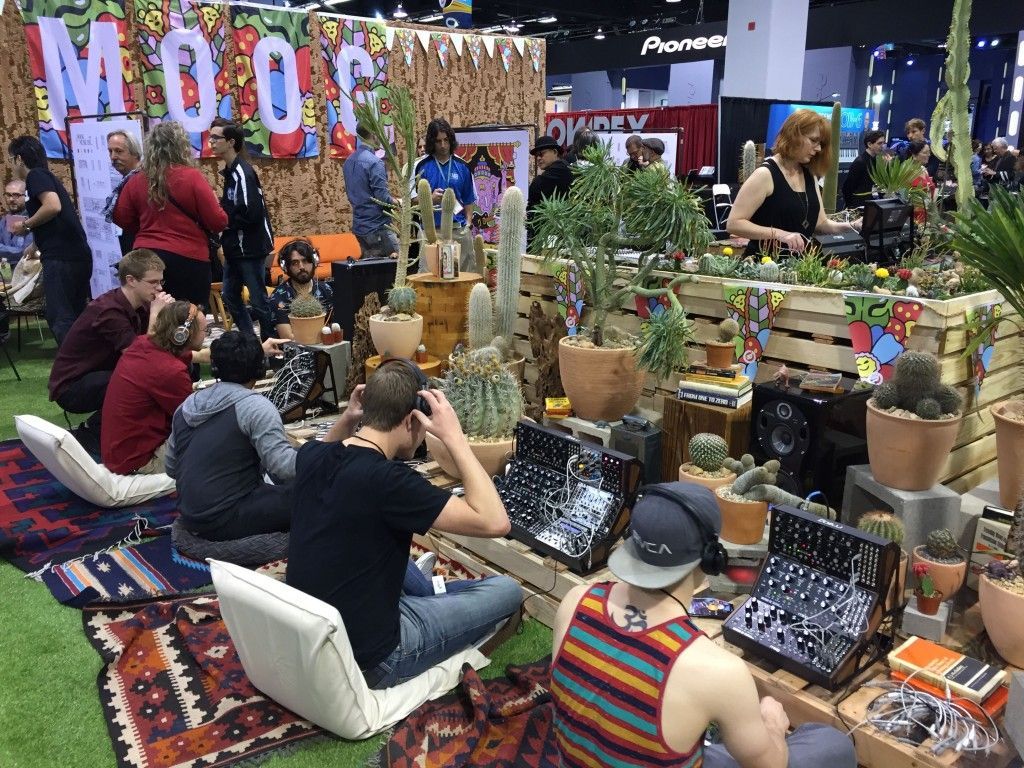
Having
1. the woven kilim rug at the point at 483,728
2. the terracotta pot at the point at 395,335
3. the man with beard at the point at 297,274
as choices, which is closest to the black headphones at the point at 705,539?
the woven kilim rug at the point at 483,728

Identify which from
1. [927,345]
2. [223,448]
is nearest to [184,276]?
[223,448]

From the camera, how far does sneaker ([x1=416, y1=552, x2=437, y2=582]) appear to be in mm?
3070

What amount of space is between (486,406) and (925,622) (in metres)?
1.89

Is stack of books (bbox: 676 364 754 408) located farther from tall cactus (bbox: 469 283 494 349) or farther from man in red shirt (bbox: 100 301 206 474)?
man in red shirt (bbox: 100 301 206 474)

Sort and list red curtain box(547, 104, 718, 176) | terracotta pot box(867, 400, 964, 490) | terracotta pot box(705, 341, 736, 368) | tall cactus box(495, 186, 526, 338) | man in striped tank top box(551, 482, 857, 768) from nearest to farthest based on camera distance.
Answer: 1. man in striped tank top box(551, 482, 857, 768)
2. terracotta pot box(867, 400, 964, 490)
3. terracotta pot box(705, 341, 736, 368)
4. tall cactus box(495, 186, 526, 338)
5. red curtain box(547, 104, 718, 176)

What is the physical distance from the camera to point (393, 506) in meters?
2.16

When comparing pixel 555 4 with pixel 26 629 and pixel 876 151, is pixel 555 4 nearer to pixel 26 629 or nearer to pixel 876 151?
pixel 876 151

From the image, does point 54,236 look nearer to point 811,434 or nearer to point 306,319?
point 306,319

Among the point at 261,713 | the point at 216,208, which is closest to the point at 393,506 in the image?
the point at 261,713

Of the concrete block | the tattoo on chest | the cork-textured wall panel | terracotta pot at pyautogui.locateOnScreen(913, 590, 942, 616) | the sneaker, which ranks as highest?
the cork-textured wall panel

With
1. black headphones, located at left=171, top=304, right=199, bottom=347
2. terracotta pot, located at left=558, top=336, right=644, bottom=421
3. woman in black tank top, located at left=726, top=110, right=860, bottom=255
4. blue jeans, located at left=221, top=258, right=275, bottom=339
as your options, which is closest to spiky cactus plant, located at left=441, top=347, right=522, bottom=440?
terracotta pot, located at left=558, top=336, right=644, bottom=421

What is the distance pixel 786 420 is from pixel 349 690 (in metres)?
1.78

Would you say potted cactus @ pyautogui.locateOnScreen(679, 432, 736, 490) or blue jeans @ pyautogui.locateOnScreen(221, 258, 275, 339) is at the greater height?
blue jeans @ pyautogui.locateOnScreen(221, 258, 275, 339)

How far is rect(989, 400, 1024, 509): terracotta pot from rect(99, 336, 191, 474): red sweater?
11.1 feet
